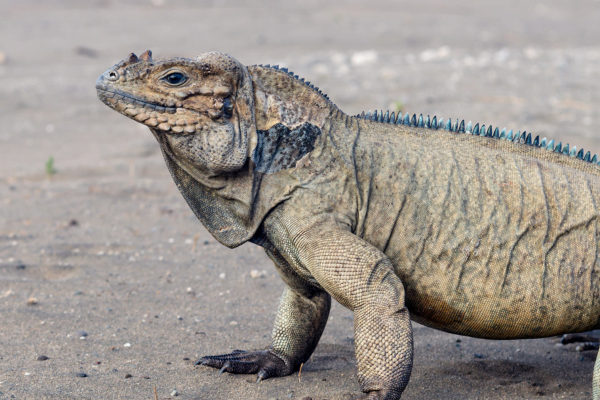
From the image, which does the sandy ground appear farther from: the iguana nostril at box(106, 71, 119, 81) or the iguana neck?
the iguana nostril at box(106, 71, 119, 81)

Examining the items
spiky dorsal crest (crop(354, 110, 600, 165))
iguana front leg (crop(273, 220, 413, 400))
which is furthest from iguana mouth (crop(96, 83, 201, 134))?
spiky dorsal crest (crop(354, 110, 600, 165))

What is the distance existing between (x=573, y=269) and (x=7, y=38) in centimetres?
1501

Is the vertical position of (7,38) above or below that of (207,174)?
below

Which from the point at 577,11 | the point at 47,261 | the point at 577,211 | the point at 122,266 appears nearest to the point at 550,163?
the point at 577,211

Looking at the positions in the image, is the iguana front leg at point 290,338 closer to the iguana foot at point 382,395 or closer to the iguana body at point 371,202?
the iguana body at point 371,202

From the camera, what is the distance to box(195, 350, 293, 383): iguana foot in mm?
3928

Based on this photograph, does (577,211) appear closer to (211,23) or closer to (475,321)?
(475,321)

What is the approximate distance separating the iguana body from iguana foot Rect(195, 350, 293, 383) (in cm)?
72

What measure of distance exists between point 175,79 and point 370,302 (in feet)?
4.54

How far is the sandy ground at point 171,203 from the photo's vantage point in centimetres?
397

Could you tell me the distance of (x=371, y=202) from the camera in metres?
3.45

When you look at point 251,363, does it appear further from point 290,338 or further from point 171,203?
point 171,203

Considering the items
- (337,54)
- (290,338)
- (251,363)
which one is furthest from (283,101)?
(337,54)

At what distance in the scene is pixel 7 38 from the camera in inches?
614
